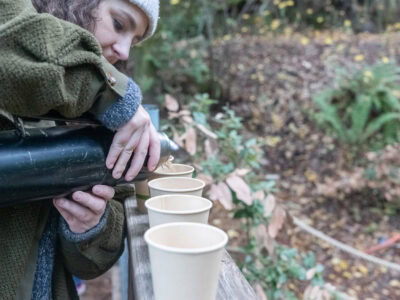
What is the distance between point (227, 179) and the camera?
4.22 ft

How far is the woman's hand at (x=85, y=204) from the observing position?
0.70m

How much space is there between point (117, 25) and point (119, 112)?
575mm

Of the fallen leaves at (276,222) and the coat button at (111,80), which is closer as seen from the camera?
the coat button at (111,80)

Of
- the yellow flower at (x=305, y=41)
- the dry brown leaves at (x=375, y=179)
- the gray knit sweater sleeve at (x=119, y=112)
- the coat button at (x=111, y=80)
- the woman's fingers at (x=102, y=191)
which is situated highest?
the yellow flower at (x=305, y=41)

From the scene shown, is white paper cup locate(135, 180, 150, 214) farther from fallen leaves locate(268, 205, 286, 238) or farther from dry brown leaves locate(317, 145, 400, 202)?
dry brown leaves locate(317, 145, 400, 202)

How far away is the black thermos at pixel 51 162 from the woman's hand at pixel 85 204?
23 millimetres

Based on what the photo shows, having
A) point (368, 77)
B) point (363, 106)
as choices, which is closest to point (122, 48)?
point (363, 106)

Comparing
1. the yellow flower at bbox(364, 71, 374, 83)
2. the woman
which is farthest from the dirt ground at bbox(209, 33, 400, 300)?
the woman

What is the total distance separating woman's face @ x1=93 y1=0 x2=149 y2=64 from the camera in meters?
1.04

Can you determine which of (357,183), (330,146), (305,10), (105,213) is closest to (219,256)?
(105,213)

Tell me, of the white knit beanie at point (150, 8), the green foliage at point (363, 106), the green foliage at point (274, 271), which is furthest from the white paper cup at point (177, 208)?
the green foliage at point (363, 106)

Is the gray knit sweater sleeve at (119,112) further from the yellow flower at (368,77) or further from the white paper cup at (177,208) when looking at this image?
the yellow flower at (368,77)

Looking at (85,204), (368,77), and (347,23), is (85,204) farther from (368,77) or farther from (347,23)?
(347,23)

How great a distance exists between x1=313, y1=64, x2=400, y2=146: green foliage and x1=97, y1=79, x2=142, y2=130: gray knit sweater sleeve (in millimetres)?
3925
